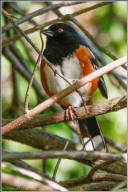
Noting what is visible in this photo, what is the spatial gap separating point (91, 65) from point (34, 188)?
1.84m

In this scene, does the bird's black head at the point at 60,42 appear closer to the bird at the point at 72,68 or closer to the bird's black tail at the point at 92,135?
the bird at the point at 72,68

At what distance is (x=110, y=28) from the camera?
15.4 ft

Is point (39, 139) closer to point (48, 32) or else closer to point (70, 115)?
point (70, 115)

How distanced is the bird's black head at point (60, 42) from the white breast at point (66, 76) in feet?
0.25

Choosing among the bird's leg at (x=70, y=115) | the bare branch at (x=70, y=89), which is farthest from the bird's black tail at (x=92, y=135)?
the bare branch at (x=70, y=89)

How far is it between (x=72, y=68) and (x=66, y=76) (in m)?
0.09

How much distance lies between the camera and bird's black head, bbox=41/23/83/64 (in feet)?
10.5

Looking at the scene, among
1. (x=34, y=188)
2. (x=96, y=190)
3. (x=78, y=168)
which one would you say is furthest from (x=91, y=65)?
(x=34, y=188)

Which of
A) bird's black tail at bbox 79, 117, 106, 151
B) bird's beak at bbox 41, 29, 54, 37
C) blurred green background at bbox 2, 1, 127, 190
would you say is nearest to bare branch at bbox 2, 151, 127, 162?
bird's black tail at bbox 79, 117, 106, 151

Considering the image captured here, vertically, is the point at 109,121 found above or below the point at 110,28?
below

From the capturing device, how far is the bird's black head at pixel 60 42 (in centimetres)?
321

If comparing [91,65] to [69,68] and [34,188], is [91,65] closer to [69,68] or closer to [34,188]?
[69,68]

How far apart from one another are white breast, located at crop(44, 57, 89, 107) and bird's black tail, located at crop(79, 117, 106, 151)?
0.22 meters

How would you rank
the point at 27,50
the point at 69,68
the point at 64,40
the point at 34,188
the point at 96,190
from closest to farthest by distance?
the point at 34,188, the point at 96,190, the point at 69,68, the point at 64,40, the point at 27,50
